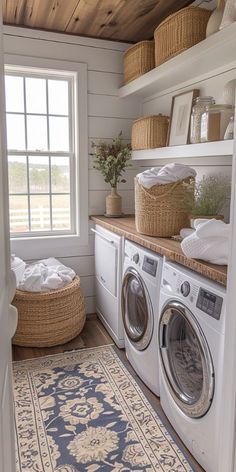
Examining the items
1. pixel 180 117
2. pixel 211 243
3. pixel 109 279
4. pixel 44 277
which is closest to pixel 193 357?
pixel 211 243

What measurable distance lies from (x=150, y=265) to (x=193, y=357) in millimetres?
555

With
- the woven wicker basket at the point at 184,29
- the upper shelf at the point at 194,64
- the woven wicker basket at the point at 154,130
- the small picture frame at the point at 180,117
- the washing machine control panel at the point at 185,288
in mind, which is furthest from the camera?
the woven wicker basket at the point at 154,130

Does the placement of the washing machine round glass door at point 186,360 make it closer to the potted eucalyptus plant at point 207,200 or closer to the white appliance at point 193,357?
the white appliance at point 193,357

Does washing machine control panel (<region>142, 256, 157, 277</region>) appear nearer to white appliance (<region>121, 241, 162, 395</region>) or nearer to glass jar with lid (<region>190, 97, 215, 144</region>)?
white appliance (<region>121, 241, 162, 395</region>)

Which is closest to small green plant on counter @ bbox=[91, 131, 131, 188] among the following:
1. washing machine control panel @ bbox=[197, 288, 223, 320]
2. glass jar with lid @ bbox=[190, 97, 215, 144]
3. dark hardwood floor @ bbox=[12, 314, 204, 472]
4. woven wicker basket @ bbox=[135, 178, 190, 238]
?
woven wicker basket @ bbox=[135, 178, 190, 238]

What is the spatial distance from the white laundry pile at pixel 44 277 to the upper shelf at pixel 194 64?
1.56m

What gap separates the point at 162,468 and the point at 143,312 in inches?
32.3

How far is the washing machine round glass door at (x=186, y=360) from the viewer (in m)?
1.44

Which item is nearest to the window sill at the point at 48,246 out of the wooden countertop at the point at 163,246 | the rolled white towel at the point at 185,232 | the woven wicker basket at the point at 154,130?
the wooden countertop at the point at 163,246

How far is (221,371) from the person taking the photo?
1.32 metres

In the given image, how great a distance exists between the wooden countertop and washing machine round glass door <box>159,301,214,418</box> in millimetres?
204

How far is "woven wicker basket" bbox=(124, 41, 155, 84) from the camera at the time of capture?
253 cm

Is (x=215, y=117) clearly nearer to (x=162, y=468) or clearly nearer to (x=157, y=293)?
(x=157, y=293)

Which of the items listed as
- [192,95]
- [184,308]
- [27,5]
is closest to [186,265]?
[184,308]
